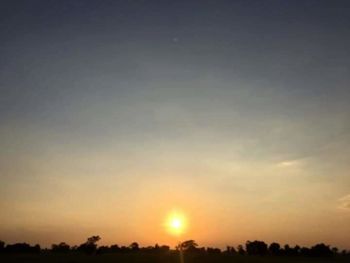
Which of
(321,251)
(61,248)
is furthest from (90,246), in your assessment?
(321,251)

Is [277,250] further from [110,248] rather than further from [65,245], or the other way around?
[65,245]

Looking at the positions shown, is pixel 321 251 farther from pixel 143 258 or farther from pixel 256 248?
pixel 143 258

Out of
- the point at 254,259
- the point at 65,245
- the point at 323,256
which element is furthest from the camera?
the point at 65,245

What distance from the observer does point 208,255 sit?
11275 centimetres

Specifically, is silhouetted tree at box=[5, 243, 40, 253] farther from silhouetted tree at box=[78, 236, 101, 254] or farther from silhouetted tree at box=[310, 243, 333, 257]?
silhouetted tree at box=[310, 243, 333, 257]

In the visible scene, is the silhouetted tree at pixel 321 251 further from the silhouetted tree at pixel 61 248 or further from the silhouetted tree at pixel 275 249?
the silhouetted tree at pixel 61 248

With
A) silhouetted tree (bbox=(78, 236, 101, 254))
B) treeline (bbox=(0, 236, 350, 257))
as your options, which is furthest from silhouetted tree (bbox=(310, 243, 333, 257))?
silhouetted tree (bbox=(78, 236, 101, 254))

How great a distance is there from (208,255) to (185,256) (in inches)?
233

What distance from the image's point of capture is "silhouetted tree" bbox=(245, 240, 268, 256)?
12925cm

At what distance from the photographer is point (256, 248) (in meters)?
131

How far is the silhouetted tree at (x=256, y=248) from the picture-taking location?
129250 mm

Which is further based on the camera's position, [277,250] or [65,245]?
[65,245]

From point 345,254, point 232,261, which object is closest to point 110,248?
point 232,261

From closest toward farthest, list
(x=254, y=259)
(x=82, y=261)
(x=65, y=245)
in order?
(x=82, y=261), (x=254, y=259), (x=65, y=245)
